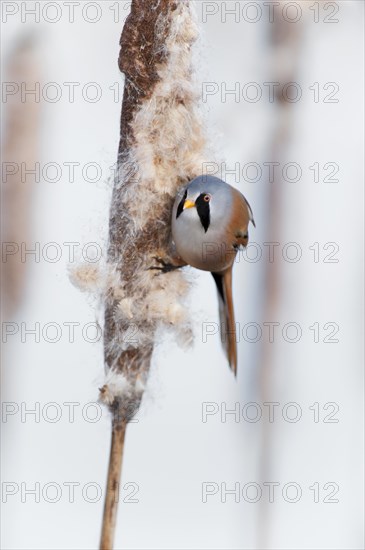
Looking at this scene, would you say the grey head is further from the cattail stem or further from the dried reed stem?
the cattail stem

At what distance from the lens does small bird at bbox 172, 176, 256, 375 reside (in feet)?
3.79

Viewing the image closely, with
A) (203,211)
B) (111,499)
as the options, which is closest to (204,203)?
(203,211)

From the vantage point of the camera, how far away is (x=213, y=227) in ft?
3.85

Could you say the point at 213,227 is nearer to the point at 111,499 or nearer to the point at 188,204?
the point at 188,204

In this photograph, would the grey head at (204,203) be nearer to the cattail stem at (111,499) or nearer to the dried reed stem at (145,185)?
the dried reed stem at (145,185)

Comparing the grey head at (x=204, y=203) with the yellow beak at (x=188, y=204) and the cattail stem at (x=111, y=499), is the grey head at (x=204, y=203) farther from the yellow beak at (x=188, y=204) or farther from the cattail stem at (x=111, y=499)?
the cattail stem at (x=111, y=499)

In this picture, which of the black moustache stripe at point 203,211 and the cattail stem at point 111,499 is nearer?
the cattail stem at point 111,499

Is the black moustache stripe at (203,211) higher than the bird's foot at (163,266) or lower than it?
higher

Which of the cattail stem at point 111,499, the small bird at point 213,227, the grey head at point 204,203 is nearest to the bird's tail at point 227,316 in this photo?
the small bird at point 213,227

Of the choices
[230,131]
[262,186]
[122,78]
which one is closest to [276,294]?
[262,186]

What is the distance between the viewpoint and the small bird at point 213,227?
1.15 m

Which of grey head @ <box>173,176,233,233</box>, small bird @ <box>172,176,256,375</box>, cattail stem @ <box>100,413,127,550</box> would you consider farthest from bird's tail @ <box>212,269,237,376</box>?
cattail stem @ <box>100,413,127,550</box>

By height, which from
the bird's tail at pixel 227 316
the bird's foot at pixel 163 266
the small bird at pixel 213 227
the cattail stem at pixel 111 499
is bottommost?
the cattail stem at pixel 111 499

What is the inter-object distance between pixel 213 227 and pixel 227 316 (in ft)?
0.49
